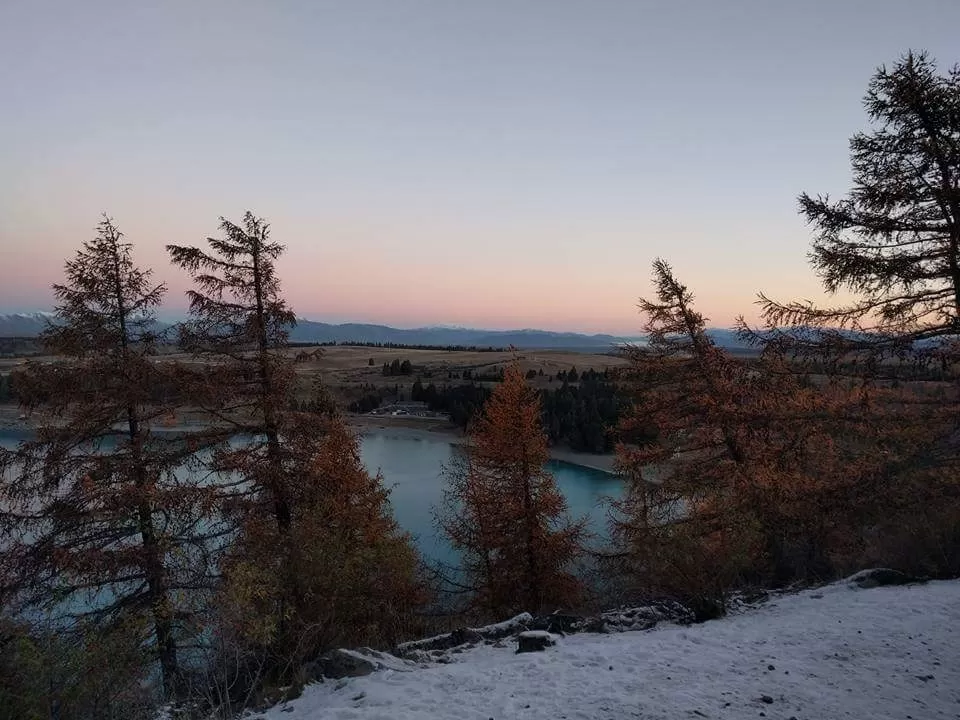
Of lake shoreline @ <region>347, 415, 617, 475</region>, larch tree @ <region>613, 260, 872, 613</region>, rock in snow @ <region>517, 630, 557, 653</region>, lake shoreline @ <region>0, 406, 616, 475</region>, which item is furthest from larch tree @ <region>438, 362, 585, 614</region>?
lake shoreline @ <region>347, 415, 617, 475</region>

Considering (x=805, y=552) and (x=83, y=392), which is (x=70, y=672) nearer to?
(x=83, y=392)

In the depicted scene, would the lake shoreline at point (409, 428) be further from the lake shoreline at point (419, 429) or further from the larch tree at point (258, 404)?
the larch tree at point (258, 404)

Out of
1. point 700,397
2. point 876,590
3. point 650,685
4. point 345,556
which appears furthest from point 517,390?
point 650,685

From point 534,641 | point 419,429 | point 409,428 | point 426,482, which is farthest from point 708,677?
point 409,428

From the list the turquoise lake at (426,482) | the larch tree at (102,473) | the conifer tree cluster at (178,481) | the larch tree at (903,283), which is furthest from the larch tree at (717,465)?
the turquoise lake at (426,482)

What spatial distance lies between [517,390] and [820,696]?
12.3 meters

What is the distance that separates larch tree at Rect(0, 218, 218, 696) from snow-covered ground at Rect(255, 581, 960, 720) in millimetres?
6236

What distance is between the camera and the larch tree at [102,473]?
34.7 ft

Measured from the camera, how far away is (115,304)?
38.5ft

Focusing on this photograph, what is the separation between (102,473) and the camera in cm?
1106

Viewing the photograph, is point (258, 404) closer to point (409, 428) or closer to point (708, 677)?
point (708, 677)

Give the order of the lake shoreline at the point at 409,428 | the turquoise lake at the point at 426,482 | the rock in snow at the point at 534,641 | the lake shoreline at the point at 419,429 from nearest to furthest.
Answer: the rock in snow at the point at 534,641, the turquoise lake at the point at 426,482, the lake shoreline at the point at 419,429, the lake shoreline at the point at 409,428

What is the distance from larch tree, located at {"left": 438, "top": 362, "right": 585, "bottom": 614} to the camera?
16328 millimetres

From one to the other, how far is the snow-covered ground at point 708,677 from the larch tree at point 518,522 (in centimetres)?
813
